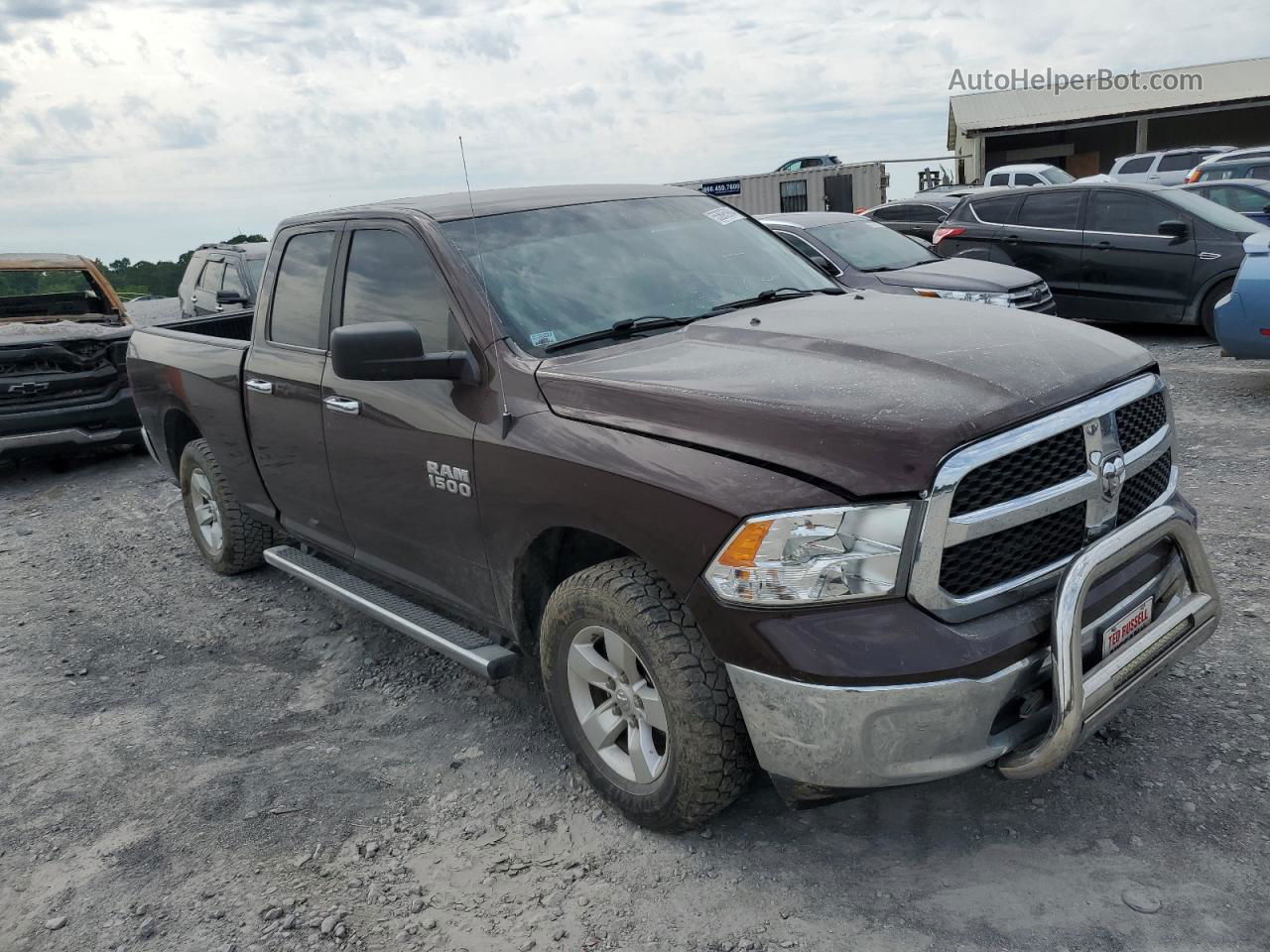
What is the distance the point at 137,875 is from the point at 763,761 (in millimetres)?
1975

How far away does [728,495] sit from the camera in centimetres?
267

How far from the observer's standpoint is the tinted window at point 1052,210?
11.3 m

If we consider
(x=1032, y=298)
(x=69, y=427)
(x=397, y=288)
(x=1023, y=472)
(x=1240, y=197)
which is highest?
(x=397, y=288)

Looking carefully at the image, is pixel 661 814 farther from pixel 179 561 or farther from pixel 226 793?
pixel 179 561

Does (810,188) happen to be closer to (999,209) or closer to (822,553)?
(999,209)

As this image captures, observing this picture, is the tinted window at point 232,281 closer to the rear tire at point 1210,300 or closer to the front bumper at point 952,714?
the rear tire at point 1210,300

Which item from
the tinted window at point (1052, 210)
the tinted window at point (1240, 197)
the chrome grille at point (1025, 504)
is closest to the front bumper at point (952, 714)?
the chrome grille at point (1025, 504)

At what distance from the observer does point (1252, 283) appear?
7363 millimetres

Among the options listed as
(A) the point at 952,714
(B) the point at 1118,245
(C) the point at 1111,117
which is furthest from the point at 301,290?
(C) the point at 1111,117

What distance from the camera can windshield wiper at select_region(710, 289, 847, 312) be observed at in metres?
3.89

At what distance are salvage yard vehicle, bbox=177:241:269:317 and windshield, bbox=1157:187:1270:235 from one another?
9236 mm

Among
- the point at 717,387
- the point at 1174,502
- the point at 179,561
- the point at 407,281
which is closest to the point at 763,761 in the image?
the point at 717,387

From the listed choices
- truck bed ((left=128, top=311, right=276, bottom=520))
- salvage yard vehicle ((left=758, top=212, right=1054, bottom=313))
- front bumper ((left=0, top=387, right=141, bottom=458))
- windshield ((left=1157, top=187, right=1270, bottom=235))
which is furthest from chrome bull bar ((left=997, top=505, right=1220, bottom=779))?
windshield ((left=1157, top=187, right=1270, bottom=235))

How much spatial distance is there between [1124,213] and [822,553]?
9.88 meters
